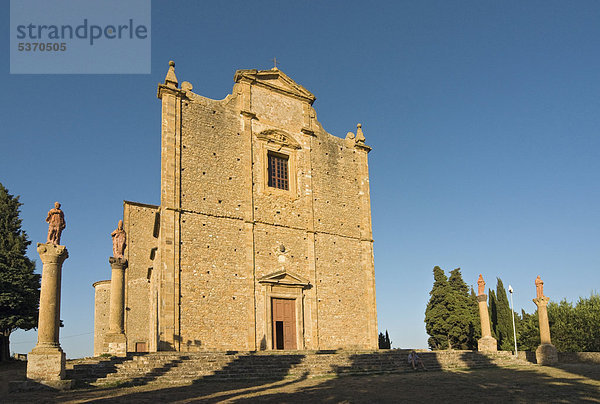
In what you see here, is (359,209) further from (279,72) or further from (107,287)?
(107,287)

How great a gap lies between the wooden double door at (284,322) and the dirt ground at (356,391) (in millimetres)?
6979

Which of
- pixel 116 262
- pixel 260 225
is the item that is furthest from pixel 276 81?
pixel 116 262

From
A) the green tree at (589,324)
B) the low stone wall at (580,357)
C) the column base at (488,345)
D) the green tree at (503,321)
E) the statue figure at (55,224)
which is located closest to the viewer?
the statue figure at (55,224)

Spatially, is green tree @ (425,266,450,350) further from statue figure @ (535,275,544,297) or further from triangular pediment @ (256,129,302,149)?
triangular pediment @ (256,129,302,149)

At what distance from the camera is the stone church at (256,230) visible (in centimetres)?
1897

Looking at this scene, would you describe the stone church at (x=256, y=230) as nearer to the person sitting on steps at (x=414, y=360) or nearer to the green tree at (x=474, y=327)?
the person sitting on steps at (x=414, y=360)

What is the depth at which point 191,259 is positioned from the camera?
62.6ft

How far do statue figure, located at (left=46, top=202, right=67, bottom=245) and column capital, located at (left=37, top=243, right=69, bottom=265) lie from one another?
0.89ft

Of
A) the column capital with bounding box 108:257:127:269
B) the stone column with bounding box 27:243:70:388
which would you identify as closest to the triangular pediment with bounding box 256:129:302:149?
the column capital with bounding box 108:257:127:269

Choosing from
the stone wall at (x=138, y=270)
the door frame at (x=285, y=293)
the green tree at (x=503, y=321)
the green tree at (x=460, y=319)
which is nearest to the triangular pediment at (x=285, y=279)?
the door frame at (x=285, y=293)

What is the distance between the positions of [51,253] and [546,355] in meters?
19.3

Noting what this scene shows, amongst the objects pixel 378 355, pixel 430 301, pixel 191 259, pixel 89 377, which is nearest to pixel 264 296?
pixel 191 259

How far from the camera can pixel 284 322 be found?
20.9m

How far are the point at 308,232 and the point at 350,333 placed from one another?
510 cm
